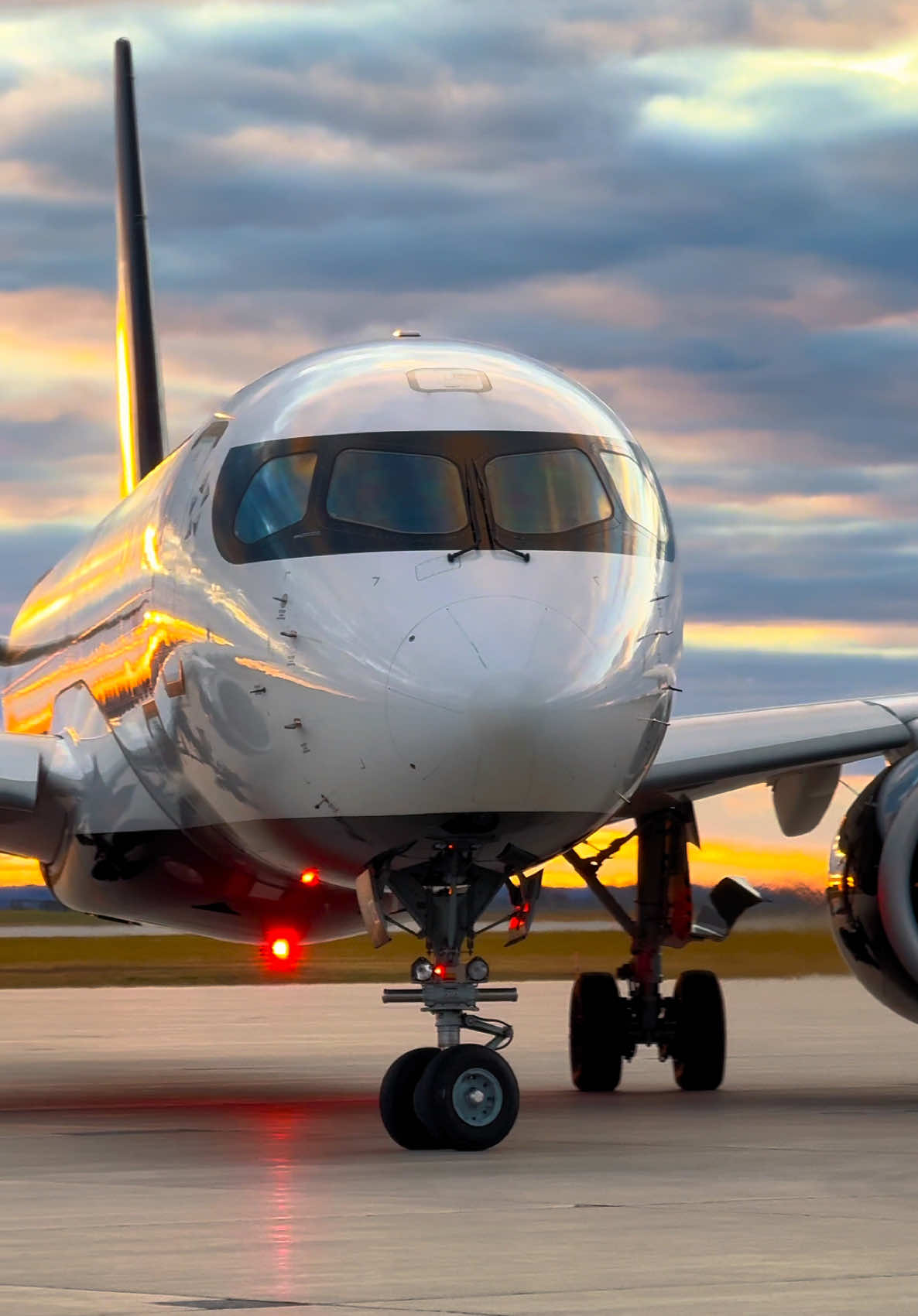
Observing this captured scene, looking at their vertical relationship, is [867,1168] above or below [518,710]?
below

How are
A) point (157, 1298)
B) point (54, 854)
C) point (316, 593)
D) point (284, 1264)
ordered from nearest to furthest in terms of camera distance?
point (157, 1298)
point (284, 1264)
point (316, 593)
point (54, 854)

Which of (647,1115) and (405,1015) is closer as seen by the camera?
(647,1115)

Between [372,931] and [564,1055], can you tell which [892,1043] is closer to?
[564,1055]

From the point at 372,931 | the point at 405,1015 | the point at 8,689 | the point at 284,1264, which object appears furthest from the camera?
the point at 405,1015

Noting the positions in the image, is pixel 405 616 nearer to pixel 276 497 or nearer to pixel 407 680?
pixel 407 680

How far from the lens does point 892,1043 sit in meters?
25.7

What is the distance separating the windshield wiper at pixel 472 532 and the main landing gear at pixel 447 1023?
1.43 metres

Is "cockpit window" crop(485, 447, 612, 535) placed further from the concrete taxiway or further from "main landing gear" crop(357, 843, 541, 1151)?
the concrete taxiway

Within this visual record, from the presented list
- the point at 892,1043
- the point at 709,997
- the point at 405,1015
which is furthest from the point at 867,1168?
the point at 405,1015

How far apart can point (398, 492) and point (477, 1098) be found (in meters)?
2.99

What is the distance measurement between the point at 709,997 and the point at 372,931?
5.73 metres

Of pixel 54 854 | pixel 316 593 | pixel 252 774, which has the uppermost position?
pixel 316 593

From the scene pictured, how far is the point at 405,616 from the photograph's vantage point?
12195 millimetres

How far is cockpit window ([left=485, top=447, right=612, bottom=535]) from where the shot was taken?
12.9 m
